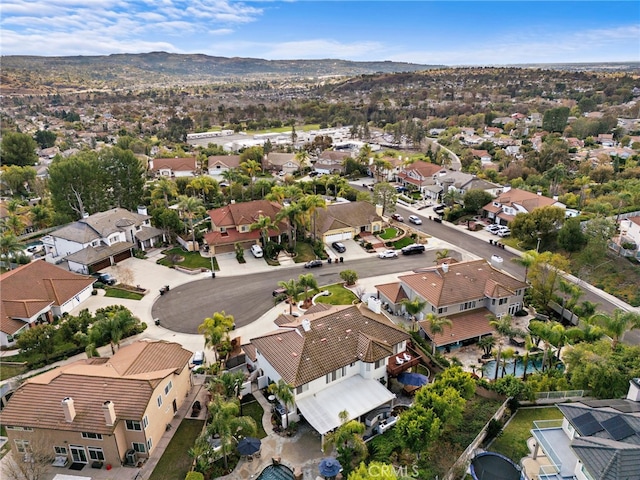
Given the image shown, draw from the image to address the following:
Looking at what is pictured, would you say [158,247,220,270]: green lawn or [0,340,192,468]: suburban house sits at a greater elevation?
[0,340,192,468]: suburban house

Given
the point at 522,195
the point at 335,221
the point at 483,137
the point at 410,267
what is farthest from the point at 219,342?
the point at 483,137

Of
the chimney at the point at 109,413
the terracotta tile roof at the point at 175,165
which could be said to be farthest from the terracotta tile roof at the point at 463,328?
the terracotta tile roof at the point at 175,165

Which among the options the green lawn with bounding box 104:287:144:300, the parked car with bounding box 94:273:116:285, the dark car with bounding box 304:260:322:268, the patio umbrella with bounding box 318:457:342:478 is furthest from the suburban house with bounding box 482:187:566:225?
the parked car with bounding box 94:273:116:285

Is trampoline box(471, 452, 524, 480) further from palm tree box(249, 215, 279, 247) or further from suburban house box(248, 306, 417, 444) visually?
palm tree box(249, 215, 279, 247)

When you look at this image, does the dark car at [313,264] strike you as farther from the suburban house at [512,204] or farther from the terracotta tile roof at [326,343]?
the suburban house at [512,204]

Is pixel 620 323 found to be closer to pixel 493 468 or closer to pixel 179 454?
pixel 493 468

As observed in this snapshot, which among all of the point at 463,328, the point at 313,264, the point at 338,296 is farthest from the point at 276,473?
the point at 313,264
